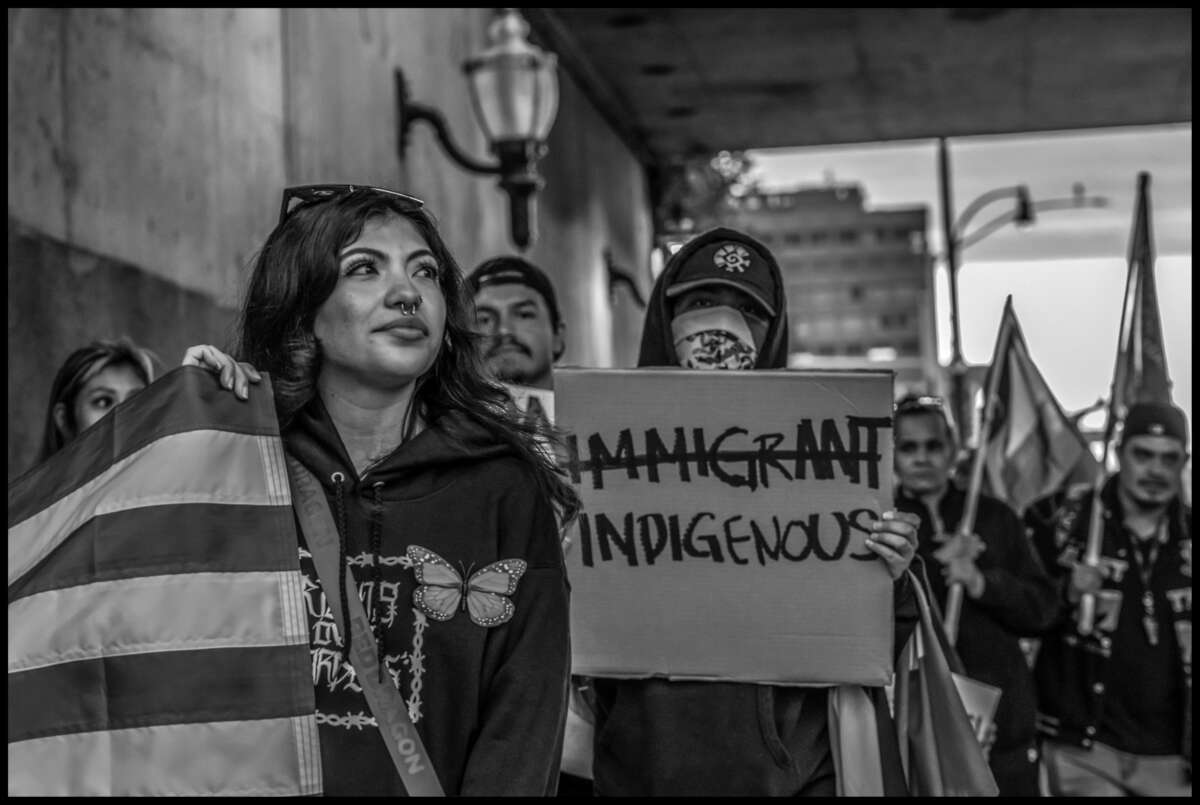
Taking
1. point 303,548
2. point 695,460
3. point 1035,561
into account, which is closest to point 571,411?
point 695,460

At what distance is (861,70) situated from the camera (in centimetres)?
1625

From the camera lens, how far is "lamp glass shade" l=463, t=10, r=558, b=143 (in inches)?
363

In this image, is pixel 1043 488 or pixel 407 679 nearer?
pixel 407 679

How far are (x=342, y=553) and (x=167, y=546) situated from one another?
279 mm

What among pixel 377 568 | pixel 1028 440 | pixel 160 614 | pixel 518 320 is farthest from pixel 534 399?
pixel 1028 440

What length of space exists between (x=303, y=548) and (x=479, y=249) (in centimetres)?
863

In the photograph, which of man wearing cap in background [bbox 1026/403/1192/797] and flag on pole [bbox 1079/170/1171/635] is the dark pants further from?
flag on pole [bbox 1079/170/1171/635]

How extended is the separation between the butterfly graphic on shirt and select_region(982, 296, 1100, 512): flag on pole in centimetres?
549

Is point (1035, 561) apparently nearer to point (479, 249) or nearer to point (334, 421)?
point (334, 421)

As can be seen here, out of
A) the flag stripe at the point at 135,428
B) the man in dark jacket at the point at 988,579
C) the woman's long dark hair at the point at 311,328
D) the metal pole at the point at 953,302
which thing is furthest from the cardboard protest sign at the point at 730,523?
the metal pole at the point at 953,302

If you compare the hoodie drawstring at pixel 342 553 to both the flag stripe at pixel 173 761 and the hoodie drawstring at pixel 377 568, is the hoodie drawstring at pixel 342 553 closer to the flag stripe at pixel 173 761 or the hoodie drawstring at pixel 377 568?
the hoodie drawstring at pixel 377 568

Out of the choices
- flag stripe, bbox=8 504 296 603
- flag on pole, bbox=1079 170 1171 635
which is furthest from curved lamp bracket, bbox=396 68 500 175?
flag stripe, bbox=8 504 296 603

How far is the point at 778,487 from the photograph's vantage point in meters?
A: 4.10

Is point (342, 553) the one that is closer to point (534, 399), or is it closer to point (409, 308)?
point (409, 308)
